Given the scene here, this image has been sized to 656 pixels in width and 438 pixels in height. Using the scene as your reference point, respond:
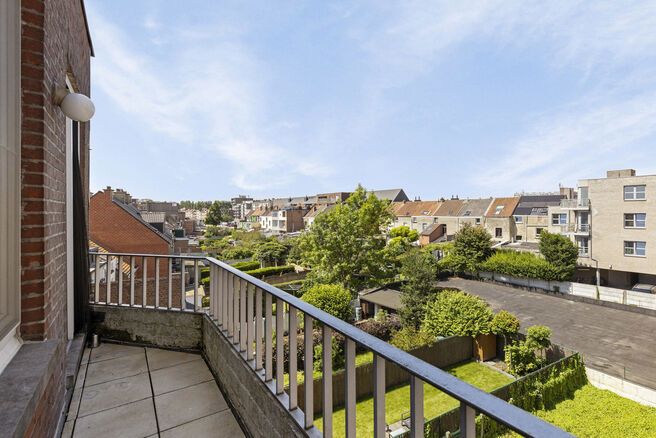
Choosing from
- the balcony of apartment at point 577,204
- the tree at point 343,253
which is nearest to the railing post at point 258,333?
the tree at point 343,253

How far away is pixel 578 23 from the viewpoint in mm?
7410

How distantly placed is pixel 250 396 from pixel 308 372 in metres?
0.72

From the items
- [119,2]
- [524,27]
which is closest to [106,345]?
[119,2]

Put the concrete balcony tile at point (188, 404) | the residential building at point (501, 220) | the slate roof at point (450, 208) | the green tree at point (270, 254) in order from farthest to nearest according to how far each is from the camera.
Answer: the slate roof at point (450, 208), the residential building at point (501, 220), the green tree at point (270, 254), the concrete balcony tile at point (188, 404)

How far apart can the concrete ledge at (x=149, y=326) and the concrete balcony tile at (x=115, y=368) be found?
24 centimetres

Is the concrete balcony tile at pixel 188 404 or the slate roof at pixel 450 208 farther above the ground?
the slate roof at pixel 450 208

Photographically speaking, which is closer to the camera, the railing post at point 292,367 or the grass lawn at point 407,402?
the railing post at point 292,367

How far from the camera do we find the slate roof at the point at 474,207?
31936 mm

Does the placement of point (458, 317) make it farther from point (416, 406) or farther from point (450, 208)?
point (450, 208)

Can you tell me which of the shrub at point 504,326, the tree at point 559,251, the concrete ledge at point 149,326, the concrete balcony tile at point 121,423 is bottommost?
the shrub at point 504,326

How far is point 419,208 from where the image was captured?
38500 mm

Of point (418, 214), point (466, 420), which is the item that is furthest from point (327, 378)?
point (418, 214)

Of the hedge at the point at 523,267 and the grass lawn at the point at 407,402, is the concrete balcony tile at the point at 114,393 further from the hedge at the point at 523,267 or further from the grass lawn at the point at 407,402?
the hedge at the point at 523,267

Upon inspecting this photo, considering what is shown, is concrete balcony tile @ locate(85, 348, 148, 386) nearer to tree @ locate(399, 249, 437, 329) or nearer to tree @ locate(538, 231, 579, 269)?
tree @ locate(399, 249, 437, 329)
